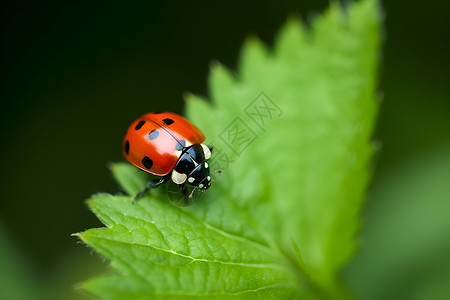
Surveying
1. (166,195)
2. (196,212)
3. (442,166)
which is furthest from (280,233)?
(442,166)

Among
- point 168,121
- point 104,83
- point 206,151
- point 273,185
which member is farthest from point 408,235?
point 104,83

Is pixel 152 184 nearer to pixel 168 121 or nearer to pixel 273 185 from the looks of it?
pixel 168 121

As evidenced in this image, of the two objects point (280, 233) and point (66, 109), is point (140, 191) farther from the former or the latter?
point (66, 109)

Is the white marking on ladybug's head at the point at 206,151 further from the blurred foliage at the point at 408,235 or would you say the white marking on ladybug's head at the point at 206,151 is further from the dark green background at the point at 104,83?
the dark green background at the point at 104,83

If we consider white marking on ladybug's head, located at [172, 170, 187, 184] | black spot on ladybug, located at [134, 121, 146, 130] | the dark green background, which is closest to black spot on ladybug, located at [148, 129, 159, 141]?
black spot on ladybug, located at [134, 121, 146, 130]

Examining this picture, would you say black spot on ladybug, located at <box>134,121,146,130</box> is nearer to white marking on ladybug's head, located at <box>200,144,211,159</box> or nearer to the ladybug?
the ladybug

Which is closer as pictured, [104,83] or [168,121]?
[168,121]
